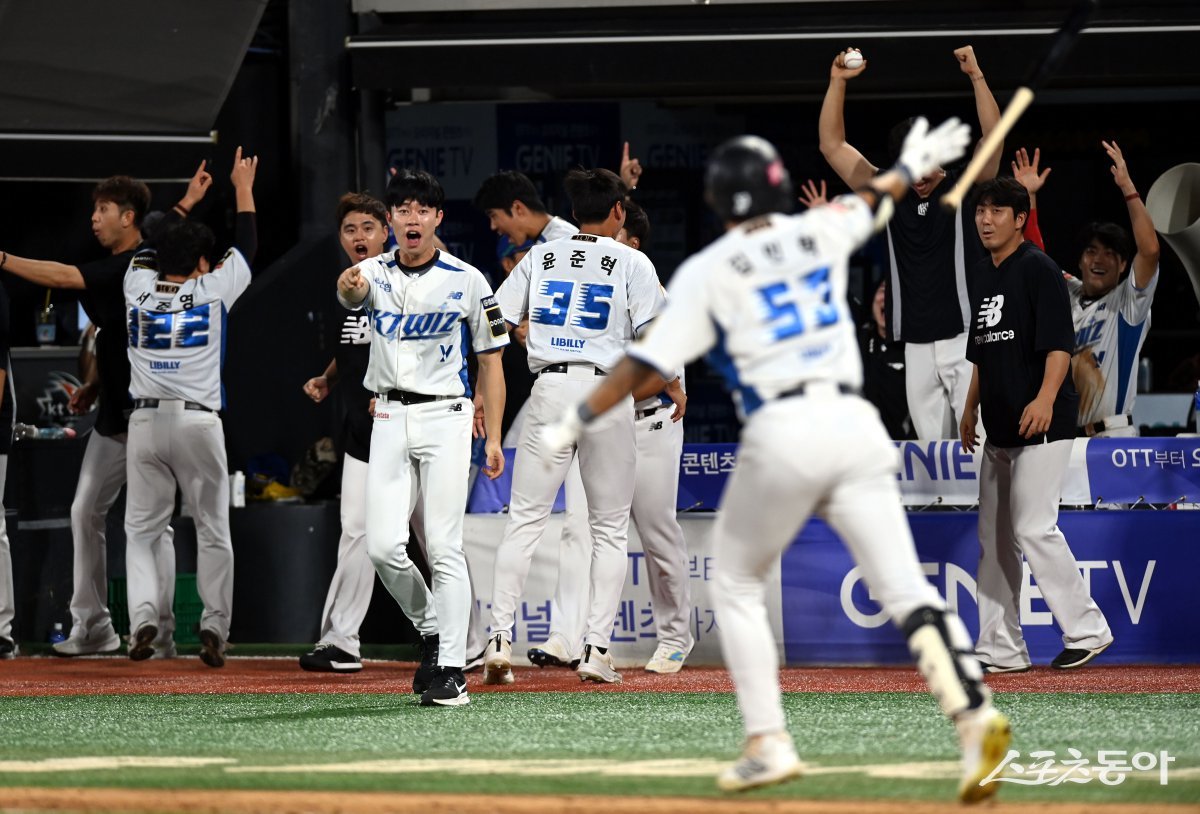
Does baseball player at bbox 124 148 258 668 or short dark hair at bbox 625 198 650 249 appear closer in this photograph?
short dark hair at bbox 625 198 650 249

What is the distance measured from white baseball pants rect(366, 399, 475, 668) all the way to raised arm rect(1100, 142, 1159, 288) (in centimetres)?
395

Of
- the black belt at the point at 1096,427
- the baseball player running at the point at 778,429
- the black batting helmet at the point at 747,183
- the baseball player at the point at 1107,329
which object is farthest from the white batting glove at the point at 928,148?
the black belt at the point at 1096,427

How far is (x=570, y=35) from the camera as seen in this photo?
439 inches

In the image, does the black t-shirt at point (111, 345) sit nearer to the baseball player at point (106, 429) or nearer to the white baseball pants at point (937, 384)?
the baseball player at point (106, 429)

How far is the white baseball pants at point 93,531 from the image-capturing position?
9.70 m

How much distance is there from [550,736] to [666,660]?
8.19ft

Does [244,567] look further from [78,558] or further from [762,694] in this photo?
[762,694]

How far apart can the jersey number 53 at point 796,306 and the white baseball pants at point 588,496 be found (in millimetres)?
3275

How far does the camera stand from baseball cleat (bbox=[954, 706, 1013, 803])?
429 cm

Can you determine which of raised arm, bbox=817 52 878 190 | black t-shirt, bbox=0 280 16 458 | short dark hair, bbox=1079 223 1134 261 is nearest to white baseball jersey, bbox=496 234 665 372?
raised arm, bbox=817 52 878 190

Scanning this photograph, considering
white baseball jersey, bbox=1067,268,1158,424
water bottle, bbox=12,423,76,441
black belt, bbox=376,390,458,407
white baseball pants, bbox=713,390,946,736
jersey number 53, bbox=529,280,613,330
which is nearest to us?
white baseball pants, bbox=713,390,946,736

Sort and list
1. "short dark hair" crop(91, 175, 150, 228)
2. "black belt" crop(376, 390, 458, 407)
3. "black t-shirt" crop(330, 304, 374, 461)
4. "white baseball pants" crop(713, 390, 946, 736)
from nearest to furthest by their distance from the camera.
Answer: "white baseball pants" crop(713, 390, 946, 736)
"black belt" crop(376, 390, 458, 407)
"black t-shirt" crop(330, 304, 374, 461)
"short dark hair" crop(91, 175, 150, 228)

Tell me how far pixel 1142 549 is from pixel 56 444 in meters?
6.49

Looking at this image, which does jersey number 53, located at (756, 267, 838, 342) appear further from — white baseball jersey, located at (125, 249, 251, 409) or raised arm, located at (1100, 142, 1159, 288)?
white baseball jersey, located at (125, 249, 251, 409)
